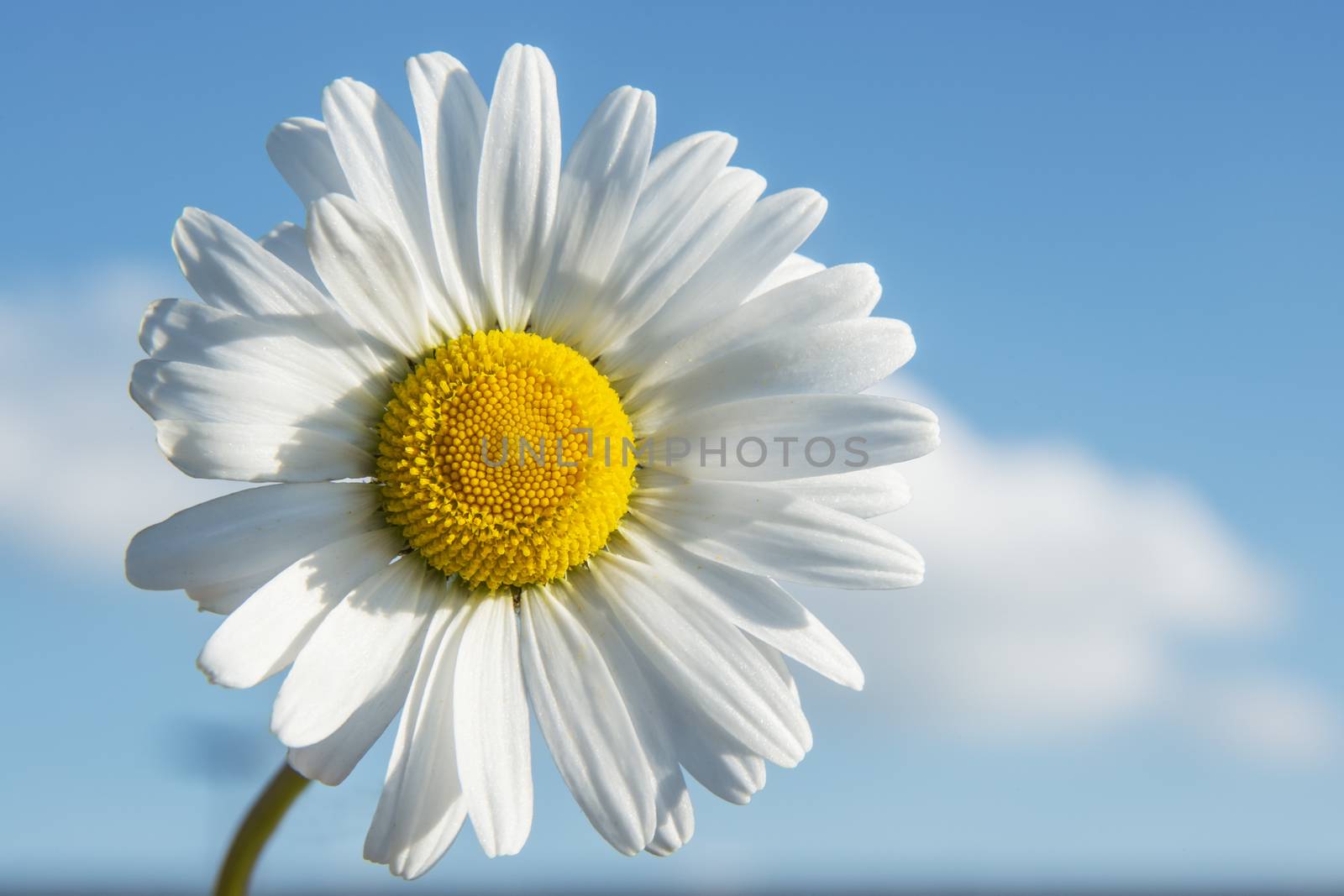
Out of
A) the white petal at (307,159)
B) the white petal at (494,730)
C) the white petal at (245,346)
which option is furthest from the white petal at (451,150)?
the white petal at (494,730)

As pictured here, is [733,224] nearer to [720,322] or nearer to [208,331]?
[720,322]

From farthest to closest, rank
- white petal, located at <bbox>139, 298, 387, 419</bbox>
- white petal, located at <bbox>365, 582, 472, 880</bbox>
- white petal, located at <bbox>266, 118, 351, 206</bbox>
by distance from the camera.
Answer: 1. white petal, located at <bbox>266, 118, 351, 206</bbox>
2. white petal, located at <bbox>365, 582, 472, 880</bbox>
3. white petal, located at <bbox>139, 298, 387, 419</bbox>

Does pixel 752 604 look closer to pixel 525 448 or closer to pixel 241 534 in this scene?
pixel 525 448

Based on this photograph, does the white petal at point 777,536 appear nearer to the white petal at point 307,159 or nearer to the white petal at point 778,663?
the white petal at point 778,663

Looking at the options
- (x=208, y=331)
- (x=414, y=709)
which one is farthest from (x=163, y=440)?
(x=414, y=709)

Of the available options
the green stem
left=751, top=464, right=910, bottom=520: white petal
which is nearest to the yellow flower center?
left=751, top=464, right=910, bottom=520: white petal

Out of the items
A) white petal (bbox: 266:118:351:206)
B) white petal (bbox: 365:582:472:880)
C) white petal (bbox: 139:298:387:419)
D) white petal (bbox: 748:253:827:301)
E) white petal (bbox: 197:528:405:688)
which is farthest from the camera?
white petal (bbox: 748:253:827:301)

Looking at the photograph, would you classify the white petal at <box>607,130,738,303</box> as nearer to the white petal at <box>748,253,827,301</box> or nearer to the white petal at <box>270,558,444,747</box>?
the white petal at <box>748,253,827,301</box>
